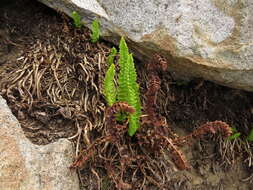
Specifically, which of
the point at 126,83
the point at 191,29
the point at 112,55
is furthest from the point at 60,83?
the point at 191,29

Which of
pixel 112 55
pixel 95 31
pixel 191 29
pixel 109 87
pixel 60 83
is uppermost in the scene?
pixel 191 29

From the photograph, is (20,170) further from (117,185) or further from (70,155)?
(117,185)

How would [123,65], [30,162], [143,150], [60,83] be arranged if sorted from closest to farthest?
[30,162], [123,65], [143,150], [60,83]

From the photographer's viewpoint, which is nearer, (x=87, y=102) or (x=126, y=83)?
(x=126, y=83)

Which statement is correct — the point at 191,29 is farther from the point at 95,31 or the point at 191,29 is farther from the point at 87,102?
the point at 87,102

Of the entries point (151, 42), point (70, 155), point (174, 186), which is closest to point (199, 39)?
point (151, 42)

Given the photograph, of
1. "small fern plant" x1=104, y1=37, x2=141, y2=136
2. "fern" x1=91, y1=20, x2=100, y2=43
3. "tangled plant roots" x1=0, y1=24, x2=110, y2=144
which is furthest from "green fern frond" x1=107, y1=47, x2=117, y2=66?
"small fern plant" x1=104, y1=37, x2=141, y2=136

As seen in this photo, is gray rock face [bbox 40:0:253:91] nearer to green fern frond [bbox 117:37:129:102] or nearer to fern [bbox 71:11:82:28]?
fern [bbox 71:11:82:28]
